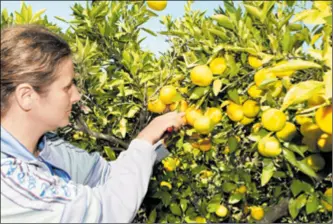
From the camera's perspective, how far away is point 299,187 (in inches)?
71.5

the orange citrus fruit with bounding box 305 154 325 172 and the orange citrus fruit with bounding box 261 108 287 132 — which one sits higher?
the orange citrus fruit with bounding box 261 108 287 132

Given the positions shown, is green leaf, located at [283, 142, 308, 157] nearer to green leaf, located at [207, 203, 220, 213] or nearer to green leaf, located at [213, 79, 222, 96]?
green leaf, located at [213, 79, 222, 96]

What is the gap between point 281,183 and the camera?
2.39 meters

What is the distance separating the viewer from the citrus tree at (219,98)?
4.45 feet

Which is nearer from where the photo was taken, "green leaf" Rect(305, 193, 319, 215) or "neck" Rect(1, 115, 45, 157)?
"neck" Rect(1, 115, 45, 157)

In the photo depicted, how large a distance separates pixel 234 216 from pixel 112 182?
187 centimetres

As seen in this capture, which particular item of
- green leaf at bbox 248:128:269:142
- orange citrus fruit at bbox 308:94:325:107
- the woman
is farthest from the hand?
orange citrus fruit at bbox 308:94:325:107

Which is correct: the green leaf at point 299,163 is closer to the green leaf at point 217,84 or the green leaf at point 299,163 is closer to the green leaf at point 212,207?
the green leaf at point 217,84

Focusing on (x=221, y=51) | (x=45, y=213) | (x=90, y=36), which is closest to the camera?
(x=45, y=213)

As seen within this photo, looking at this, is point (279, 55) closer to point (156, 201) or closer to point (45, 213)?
point (45, 213)

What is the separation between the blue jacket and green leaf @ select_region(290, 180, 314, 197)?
2.24 ft

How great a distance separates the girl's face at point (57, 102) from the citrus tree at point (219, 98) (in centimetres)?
40

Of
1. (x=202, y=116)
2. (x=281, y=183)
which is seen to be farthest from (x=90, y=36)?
(x=281, y=183)

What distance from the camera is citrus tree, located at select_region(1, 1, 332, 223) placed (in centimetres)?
136
